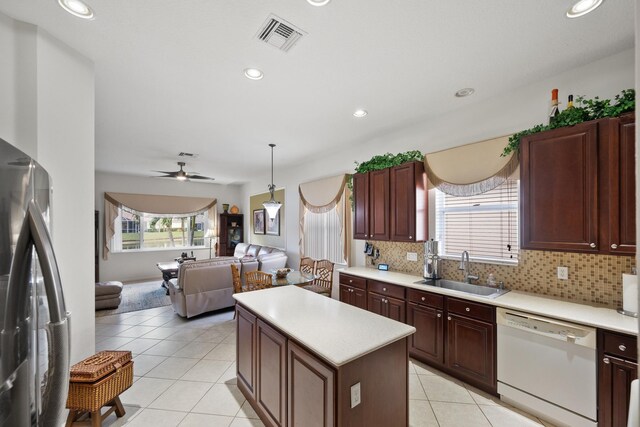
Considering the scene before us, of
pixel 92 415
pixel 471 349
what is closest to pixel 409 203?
pixel 471 349

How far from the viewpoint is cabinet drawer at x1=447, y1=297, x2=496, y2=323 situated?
7.71ft

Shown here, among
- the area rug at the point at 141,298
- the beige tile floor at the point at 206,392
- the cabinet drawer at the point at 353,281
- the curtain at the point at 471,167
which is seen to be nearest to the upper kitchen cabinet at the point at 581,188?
the curtain at the point at 471,167

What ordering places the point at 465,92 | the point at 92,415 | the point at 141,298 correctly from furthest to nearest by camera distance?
the point at 141,298 < the point at 465,92 < the point at 92,415

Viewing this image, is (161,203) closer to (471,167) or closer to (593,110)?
(471,167)

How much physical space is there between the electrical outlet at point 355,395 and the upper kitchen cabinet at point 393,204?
Answer: 2.11 metres

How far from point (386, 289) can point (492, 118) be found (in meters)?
2.24

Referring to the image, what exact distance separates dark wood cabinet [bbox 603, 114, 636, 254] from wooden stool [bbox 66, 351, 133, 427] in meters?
3.80

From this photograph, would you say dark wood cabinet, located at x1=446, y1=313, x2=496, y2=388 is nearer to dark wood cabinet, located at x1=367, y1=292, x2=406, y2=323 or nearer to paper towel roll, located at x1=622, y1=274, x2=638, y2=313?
dark wood cabinet, located at x1=367, y1=292, x2=406, y2=323

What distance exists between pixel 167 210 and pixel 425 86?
748 centimetres

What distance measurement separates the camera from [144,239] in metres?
7.55

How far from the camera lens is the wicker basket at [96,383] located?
1880mm

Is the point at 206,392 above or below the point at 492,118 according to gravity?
below

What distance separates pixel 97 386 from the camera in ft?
6.24

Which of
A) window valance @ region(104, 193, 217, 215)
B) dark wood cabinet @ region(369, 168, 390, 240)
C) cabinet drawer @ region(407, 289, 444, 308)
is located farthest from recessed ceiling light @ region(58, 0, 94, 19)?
window valance @ region(104, 193, 217, 215)
